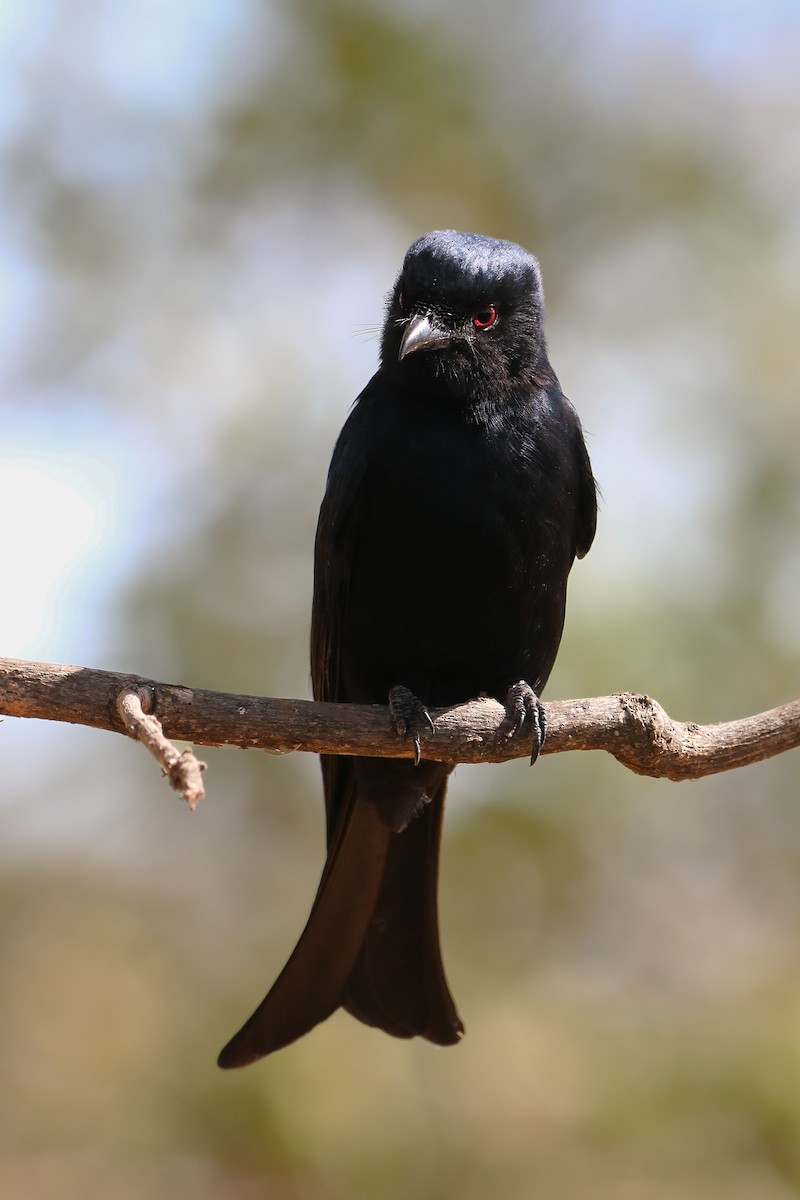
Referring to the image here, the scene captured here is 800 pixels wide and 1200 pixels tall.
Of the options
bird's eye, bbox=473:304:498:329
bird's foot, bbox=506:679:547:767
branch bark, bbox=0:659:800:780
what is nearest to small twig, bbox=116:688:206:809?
branch bark, bbox=0:659:800:780

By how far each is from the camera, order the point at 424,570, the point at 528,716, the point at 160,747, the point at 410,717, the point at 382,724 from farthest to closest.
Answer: the point at 424,570, the point at 528,716, the point at 410,717, the point at 382,724, the point at 160,747

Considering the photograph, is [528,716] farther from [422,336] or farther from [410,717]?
[422,336]

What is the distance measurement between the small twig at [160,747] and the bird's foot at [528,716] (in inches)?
39.7

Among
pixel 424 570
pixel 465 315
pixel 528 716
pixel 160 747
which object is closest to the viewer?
pixel 160 747

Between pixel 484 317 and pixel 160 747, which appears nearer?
pixel 160 747

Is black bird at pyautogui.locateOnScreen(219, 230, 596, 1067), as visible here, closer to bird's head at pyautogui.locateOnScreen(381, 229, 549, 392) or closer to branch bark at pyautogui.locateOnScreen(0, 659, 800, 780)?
bird's head at pyautogui.locateOnScreen(381, 229, 549, 392)

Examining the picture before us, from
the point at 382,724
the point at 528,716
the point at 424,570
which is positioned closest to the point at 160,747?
the point at 382,724

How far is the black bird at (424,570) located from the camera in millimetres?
3879

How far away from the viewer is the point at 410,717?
11.2 ft

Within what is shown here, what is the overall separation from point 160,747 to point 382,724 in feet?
2.94

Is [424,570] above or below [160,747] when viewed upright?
above

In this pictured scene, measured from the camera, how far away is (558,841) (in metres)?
5.84

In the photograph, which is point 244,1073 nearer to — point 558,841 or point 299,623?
point 558,841

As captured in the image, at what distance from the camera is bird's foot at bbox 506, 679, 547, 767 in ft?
11.4
